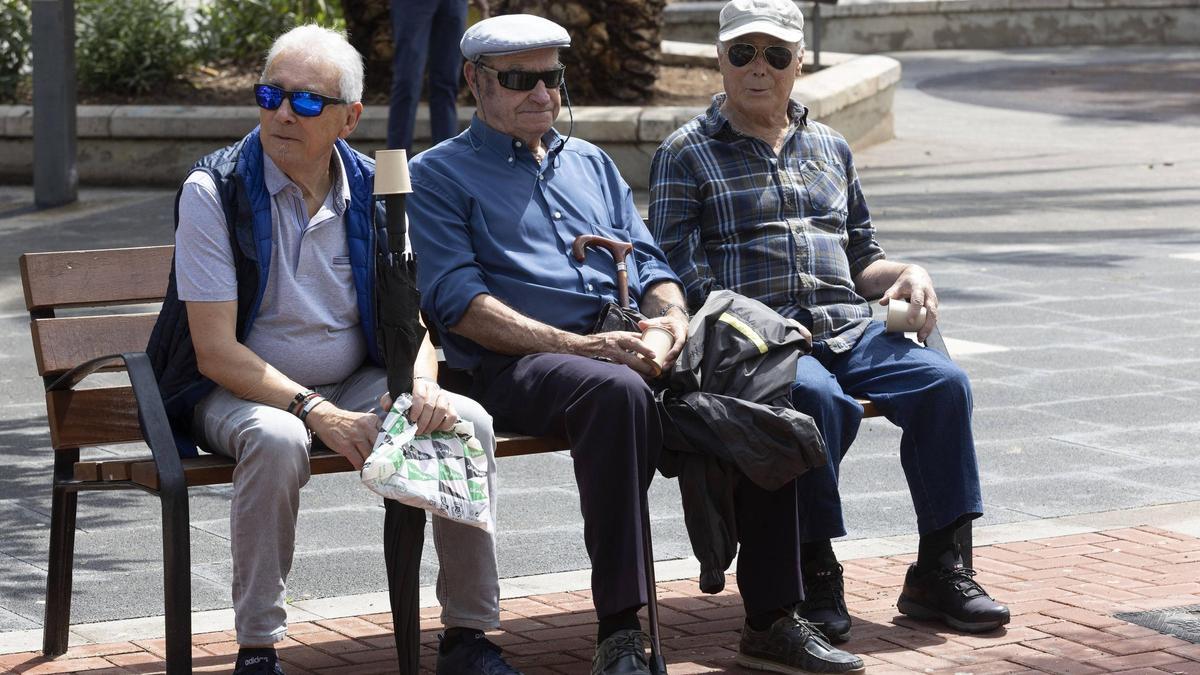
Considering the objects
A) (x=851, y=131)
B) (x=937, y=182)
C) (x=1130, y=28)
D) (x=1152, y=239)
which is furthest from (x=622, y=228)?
(x=1130, y=28)

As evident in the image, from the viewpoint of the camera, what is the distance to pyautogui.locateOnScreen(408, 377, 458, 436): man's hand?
4.06 m

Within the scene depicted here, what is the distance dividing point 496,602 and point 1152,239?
7.81m

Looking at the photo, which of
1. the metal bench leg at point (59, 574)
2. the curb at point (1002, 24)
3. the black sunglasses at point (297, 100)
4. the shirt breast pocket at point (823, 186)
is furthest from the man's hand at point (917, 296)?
the curb at point (1002, 24)

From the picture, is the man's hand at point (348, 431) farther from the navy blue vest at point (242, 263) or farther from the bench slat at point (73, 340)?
the bench slat at point (73, 340)

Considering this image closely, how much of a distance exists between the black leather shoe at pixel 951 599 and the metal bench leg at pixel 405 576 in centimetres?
137

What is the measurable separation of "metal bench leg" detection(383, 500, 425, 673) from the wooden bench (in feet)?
0.06

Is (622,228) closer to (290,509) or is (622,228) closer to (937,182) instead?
(290,509)

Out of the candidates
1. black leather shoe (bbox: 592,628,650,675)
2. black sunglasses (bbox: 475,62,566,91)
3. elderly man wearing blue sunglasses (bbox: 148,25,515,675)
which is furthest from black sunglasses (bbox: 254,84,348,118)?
black leather shoe (bbox: 592,628,650,675)

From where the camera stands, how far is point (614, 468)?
166 inches

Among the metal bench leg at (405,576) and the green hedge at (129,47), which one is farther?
the green hedge at (129,47)

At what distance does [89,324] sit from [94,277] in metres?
0.18

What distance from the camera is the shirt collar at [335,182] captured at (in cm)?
433

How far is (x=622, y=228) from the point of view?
16.1 feet

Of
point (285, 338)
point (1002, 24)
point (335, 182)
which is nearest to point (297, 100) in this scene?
point (335, 182)
